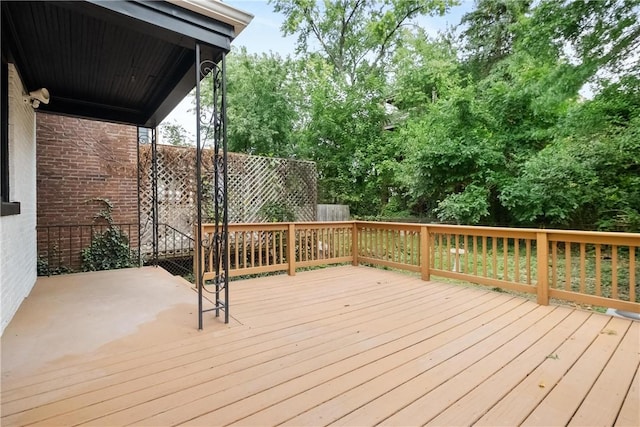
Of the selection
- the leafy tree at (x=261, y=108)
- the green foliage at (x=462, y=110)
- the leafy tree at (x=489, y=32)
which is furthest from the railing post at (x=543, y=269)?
the leafy tree at (x=489, y=32)

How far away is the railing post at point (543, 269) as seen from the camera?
3443 millimetres

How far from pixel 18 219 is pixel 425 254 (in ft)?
15.5

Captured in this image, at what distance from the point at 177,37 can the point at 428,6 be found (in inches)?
437

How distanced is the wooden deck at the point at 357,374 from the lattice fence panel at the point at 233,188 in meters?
3.41

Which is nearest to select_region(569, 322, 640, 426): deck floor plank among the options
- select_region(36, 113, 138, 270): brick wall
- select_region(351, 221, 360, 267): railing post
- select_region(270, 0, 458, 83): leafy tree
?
select_region(351, 221, 360, 267): railing post

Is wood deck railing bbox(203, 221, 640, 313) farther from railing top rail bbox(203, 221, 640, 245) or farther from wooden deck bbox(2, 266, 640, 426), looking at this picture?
wooden deck bbox(2, 266, 640, 426)

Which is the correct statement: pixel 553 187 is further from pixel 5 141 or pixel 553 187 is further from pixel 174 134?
pixel 174 134

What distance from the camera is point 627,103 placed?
444 centimetres

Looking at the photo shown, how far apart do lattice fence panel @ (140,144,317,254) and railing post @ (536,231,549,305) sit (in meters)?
4.74

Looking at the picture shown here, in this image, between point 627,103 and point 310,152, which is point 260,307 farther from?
point 310,152

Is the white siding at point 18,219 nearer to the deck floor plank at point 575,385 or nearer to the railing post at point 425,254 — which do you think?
the deck floor plank at point 575,385

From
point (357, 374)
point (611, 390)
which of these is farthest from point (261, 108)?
point (611, 390)

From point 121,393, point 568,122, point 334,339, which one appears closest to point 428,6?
point 568,122

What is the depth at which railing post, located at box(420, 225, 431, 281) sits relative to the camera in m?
4.57
